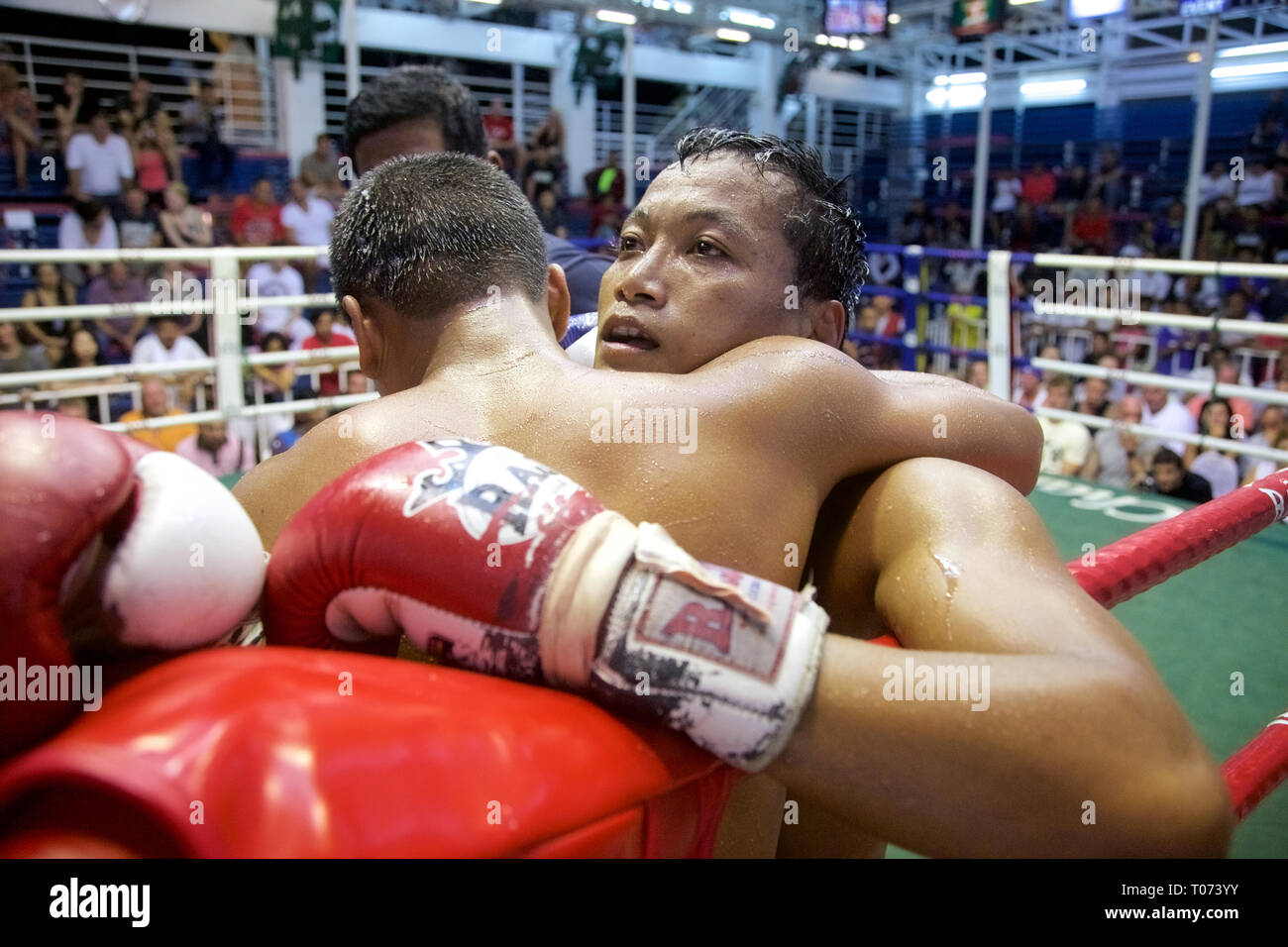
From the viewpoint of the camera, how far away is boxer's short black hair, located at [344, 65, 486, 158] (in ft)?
9.63

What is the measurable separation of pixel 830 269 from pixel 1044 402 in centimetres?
461

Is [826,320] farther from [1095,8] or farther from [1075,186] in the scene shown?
[1075,186]

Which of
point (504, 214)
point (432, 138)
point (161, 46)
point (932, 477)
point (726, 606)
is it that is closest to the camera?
point (726, 606)

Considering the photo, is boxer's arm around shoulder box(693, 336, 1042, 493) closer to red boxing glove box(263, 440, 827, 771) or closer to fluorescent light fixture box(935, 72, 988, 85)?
red boxing glove box(263, 440, 827, 771)

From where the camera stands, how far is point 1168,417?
17.5 feet

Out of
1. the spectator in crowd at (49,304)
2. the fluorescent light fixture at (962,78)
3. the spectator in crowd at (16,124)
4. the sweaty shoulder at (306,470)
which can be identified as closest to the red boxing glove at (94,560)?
the sweaty shoulder at (306,470)

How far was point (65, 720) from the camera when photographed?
0.72m

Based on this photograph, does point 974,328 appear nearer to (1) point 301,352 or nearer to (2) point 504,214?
(1) point 301,352

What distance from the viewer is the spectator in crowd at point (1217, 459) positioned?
4.93 m

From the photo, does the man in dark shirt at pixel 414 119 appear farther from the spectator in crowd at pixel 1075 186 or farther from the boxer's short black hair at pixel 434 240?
the spectator in crowd at pixel 1075 186

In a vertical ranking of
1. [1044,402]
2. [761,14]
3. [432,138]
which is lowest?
[1044,402]

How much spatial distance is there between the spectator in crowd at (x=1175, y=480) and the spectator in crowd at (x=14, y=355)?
18.9 feet

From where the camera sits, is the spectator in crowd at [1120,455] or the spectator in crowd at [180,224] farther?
the spectator in crowd at [180,224]
